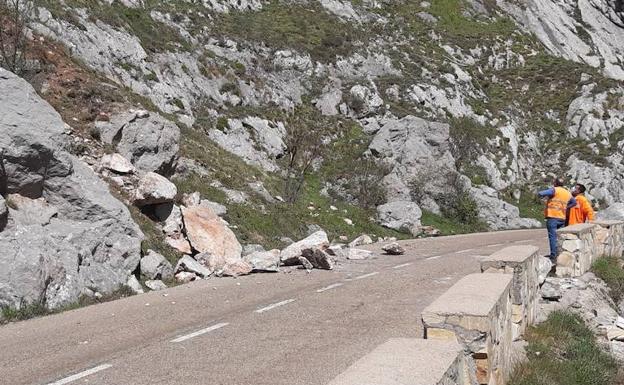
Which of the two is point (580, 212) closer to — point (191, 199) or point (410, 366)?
point (191, 199)

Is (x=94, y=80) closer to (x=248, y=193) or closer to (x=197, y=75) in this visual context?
(x=248, y=193)

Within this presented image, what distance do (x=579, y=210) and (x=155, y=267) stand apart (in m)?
10.3

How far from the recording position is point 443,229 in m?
28.5

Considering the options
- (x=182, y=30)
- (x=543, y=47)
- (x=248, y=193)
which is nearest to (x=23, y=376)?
(x=248, y=193)

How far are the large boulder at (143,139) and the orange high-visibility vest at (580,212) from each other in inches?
445

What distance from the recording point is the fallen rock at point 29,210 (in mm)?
11344

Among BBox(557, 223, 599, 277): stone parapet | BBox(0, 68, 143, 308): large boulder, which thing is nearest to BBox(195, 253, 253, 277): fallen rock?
BBox(0, 68, 143, 308): large boulder

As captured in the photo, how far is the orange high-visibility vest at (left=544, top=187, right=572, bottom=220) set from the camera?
13734mm

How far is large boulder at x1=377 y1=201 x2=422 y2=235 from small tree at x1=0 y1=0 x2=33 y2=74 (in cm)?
1550

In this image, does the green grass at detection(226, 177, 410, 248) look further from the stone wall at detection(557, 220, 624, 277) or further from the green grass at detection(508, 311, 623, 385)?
the green grass at detection(508, 311, 623, 385)

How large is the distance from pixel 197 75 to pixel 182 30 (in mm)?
6107

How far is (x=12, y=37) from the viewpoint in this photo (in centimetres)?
1858

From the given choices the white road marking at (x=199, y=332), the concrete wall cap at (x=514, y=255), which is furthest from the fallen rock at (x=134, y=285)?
the concrete wall cap at (x=514, y=255)

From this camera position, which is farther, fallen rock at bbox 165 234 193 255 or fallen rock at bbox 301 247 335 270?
fallen rock at bbox 165 234 193 255
